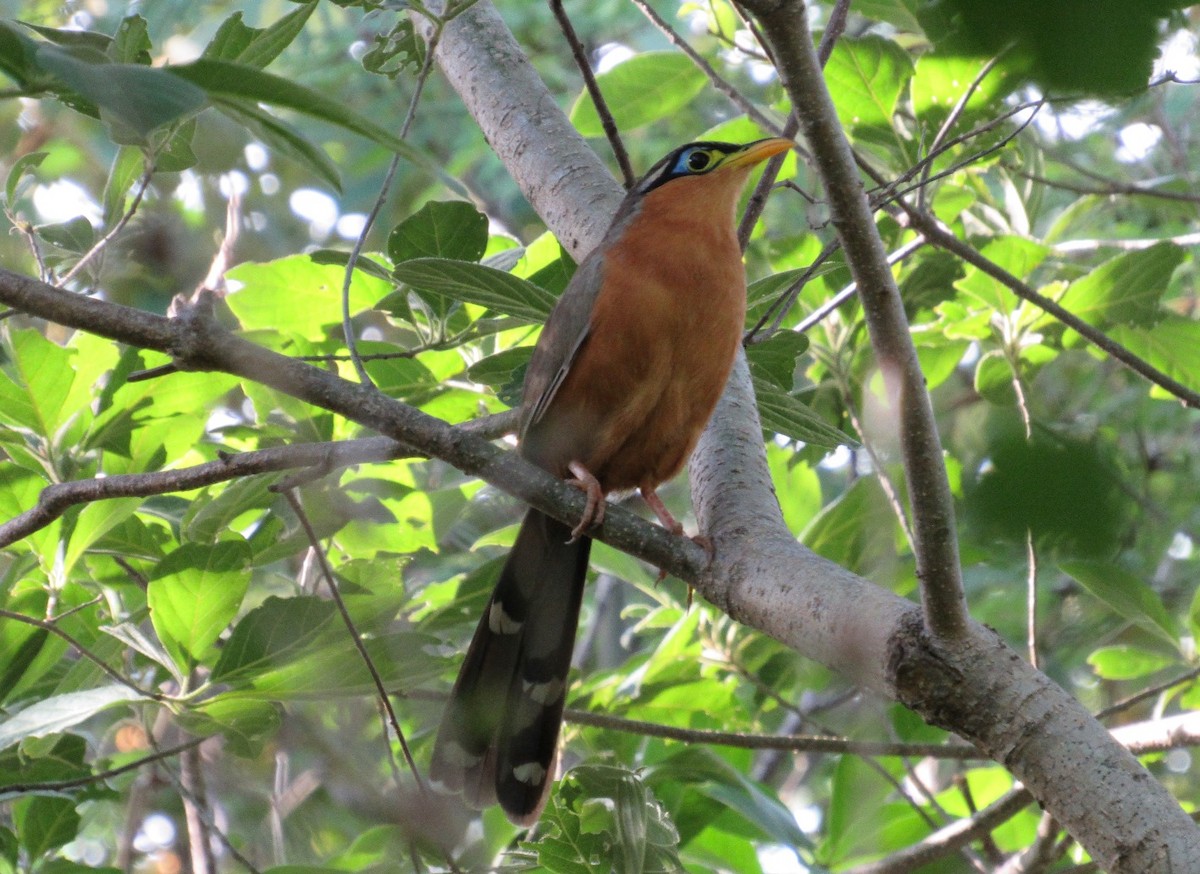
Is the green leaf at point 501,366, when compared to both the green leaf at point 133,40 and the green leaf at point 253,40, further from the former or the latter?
the green leaf at point 133,40

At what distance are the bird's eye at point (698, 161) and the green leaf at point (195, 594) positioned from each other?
238 cm

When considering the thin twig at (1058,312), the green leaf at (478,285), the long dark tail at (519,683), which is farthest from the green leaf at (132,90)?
the thin twig at (1058,312)

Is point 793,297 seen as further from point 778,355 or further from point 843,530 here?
point 843,530

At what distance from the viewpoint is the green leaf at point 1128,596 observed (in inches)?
126

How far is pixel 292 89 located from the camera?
1.26 metres

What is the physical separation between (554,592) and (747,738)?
2.71 ft

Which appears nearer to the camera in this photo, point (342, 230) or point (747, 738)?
point (747, 738)

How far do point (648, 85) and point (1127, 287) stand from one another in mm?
2075

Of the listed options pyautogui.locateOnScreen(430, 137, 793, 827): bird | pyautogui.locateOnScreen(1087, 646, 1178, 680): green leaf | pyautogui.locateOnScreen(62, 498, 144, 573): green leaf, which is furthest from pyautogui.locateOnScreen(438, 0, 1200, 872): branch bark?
pyautogui.locateOnScreen(1087, 646, 1178, 680): green leaf

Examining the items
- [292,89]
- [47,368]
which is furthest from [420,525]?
[292,89]

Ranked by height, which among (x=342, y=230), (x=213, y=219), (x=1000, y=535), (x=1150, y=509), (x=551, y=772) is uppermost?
(x=342, y=230)

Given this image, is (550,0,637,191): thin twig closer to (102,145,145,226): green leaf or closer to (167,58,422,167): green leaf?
(102,145,145,226): green leaf

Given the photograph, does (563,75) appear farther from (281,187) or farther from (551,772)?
(551,772)

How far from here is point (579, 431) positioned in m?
4.03
